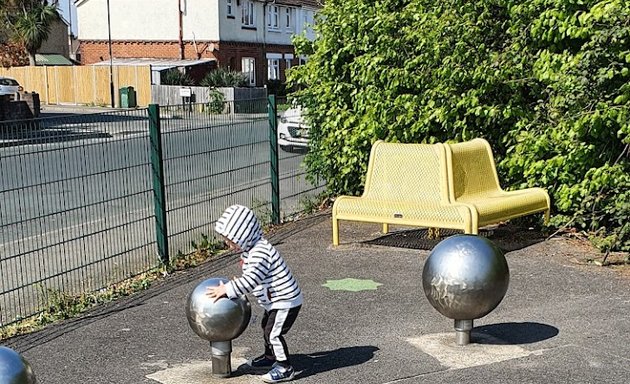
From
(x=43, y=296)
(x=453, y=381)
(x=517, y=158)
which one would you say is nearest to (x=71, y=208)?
(x=43, y=296)

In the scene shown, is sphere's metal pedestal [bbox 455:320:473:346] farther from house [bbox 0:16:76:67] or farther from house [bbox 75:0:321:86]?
house [bbox 0:16:76:67]

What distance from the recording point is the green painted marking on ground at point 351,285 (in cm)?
755

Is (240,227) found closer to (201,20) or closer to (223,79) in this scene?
(223,79)

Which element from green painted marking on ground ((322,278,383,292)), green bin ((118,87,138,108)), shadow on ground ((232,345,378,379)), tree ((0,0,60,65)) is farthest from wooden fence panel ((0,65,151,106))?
shadow on ground ((232,345,378,379))

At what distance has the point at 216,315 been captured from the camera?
5059 mm

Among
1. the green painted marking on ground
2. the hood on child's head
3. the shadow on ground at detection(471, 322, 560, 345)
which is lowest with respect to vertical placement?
the green painted marking on ground

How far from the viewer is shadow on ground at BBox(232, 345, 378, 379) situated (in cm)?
543

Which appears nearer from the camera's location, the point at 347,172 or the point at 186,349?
the point at 186,349

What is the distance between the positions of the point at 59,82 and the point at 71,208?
4011 cm

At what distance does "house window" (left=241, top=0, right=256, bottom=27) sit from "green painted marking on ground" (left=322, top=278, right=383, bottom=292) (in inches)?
1627

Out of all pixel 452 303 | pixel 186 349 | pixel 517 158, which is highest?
pixel 517 158

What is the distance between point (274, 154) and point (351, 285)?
Answer: 3.26m

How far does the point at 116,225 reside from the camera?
28.5 feet

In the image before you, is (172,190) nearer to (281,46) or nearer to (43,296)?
(43,296)
